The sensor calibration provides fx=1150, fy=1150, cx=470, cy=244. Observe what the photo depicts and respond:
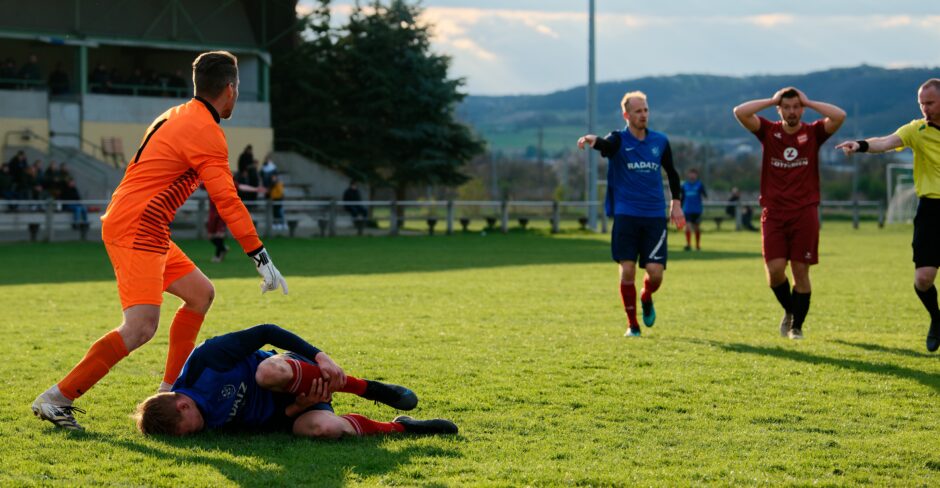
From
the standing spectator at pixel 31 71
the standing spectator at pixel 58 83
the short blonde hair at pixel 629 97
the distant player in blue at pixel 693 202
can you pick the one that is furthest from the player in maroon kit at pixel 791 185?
the standing spectator at pixel 58 83

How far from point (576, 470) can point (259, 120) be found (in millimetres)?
38043

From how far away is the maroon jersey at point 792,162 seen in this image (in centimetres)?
1073

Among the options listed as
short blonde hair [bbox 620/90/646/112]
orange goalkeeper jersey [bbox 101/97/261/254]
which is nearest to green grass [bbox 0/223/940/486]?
orange goalkeeper jersey [bbox 101/97/261/254]

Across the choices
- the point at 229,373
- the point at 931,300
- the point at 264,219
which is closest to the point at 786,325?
the point at 931,300

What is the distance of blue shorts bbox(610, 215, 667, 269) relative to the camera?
37.1ft

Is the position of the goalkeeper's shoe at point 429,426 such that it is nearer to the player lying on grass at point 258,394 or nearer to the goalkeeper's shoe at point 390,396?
the player lying on grass at point 258,394

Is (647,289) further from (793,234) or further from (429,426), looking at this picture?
(429,426)

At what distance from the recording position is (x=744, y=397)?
302 inches

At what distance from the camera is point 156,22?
4050 cm

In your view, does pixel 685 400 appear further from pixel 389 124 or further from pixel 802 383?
pixel 389 124

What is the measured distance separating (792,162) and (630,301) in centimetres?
204

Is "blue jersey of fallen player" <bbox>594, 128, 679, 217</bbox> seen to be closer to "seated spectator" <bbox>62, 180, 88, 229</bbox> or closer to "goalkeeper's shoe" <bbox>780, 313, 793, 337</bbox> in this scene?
"goalkeeper's shoe" <bbox>780, 313, 793, 337</bbox>

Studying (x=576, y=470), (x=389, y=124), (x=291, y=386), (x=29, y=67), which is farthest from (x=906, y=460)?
(x=389, y=124)

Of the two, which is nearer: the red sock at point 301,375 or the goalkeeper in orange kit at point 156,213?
the red sock at point 301,375
